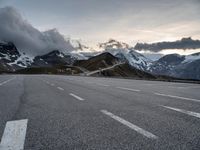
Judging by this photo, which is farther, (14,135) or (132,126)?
(132,126)

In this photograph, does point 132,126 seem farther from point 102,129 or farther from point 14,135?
point 14,135

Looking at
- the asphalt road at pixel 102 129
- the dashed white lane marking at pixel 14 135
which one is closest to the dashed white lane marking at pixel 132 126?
the asphalt road at pixel 102 129

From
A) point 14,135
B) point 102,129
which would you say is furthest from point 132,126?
point 14,135

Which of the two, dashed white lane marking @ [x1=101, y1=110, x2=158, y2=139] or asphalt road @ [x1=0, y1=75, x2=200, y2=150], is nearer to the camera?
asphalt road @ [x1=0, y1=75, x2=200, y2=150]

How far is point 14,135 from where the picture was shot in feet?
15.6

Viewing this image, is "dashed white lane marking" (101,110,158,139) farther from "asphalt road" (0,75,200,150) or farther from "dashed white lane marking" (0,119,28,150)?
"dashed white lane marking" (0,119,28,150)

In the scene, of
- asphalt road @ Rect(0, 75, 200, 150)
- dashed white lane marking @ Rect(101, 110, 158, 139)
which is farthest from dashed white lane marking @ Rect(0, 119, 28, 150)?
dashed white lane marking @ Rect(101, 110, 158, 139)

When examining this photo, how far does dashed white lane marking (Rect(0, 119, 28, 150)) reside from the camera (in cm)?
407

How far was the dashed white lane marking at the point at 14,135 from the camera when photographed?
13.3 ft

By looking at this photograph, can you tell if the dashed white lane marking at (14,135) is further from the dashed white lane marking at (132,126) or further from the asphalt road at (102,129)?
the dashed white lane marking at (132,126)

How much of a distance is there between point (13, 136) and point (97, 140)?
1580 mm

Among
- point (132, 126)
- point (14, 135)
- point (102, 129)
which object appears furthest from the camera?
point (132, 126)

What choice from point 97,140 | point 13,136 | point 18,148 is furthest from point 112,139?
point 13,136

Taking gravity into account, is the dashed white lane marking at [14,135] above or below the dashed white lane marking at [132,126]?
below
